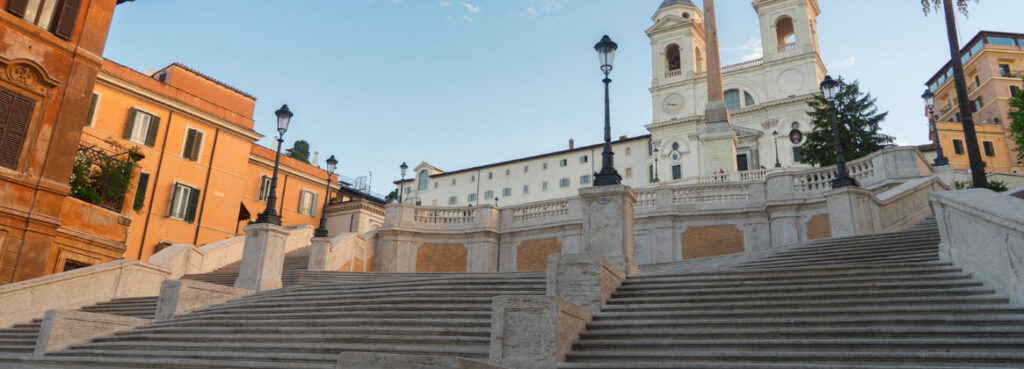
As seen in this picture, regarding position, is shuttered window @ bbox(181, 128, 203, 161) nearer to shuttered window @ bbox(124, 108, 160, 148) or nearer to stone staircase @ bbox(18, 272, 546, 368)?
shuttered window @ bbox(124, 108, 160, 148)

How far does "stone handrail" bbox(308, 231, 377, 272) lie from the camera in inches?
803

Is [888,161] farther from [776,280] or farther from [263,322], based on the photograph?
[263,322]

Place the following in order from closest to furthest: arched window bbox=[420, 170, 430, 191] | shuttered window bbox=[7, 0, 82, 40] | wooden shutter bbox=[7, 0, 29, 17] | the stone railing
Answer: wooden shutter bbox=[7, 0, 29, 17] → shuttered window bbox=[7, 0, 82, 40] → the stone railing → arched window bbox=[420, 170, 430, 191]

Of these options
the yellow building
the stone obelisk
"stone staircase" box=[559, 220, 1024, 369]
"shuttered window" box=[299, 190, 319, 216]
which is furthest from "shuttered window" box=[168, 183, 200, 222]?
the yellow building

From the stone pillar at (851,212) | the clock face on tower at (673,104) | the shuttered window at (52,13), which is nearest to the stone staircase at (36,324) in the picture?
the shuttered window at (52,13)

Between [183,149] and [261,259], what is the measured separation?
18.7 meters

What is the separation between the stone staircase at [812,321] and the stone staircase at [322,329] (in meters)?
1.93

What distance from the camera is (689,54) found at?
67.9m

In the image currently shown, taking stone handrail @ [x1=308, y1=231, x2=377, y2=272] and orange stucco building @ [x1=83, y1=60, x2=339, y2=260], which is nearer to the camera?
stone handrail @ [x1=308, y1=231, x2=377, y2=272]

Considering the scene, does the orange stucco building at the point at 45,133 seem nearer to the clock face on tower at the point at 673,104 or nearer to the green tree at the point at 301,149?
the green tree at the point at 301,149

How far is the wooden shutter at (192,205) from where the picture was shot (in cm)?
3025

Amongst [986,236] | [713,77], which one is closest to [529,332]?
[986,236]

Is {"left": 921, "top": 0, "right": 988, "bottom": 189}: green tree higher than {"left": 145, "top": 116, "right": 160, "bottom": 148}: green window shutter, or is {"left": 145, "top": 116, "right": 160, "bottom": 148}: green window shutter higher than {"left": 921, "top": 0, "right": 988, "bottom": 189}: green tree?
{"left": 145, "top": 116, "right": 160, "bottom": 148}: green window shutter

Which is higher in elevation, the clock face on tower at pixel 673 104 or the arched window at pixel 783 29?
the arched window at pixel 783 29
